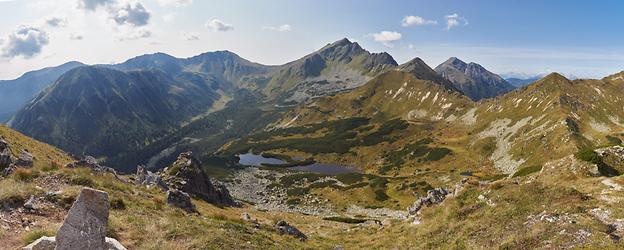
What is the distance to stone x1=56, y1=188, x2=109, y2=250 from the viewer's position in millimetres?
13234

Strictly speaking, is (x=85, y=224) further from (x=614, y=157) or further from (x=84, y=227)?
(x=614, y=157)

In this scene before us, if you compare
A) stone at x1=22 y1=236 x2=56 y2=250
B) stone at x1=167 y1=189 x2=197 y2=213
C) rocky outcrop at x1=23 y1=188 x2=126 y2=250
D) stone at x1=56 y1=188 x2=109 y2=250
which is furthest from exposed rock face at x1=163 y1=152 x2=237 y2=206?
stone at x1=56 y1=188 x2=109 y2=250

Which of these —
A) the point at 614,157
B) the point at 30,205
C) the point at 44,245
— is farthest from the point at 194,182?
the point at 614,157

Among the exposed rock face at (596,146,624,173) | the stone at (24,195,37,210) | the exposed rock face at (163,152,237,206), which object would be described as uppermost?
the stone at (24,195,37,210)

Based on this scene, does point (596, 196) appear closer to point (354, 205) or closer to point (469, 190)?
point (469, 190)

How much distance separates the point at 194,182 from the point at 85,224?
2714 inches

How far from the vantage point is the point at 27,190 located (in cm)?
2214

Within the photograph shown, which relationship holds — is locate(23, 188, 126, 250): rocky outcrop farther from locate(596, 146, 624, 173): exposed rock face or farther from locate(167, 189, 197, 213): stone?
locate(596, 146, 624, 173): exposed rock face

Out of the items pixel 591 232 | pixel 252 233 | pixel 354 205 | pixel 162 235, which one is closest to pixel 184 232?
pixel 162 235

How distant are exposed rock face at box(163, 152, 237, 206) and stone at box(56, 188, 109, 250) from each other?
58990mm

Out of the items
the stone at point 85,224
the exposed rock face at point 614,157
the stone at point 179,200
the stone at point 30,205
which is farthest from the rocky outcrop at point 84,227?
the exposed rock face at point 614,157

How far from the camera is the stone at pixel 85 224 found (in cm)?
1323

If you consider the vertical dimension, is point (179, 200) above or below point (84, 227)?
below

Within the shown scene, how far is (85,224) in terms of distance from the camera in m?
13.6
